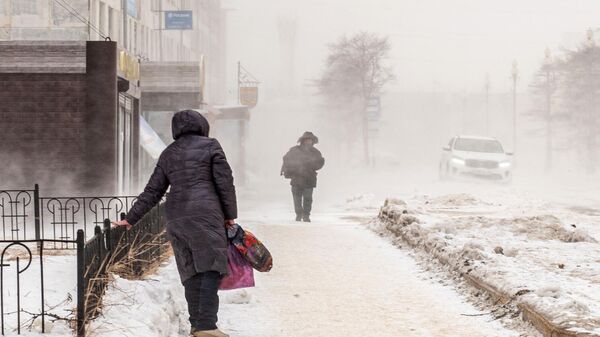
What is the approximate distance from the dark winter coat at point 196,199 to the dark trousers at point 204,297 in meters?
0.09

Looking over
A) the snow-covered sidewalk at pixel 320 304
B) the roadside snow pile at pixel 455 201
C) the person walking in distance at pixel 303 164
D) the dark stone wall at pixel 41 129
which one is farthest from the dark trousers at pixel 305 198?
the roadside snow pile at pixel 455 201

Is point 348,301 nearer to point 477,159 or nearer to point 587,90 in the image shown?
point 477,159

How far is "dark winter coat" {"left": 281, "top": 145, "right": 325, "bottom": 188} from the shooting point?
18766mm

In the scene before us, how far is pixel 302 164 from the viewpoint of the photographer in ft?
61.6

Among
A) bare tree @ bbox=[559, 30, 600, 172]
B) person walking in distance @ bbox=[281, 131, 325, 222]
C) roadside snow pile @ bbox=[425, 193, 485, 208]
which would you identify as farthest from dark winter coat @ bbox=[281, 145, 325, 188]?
bare tree @ bbox=[559, 30, 600, 172]

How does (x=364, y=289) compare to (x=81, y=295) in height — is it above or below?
below

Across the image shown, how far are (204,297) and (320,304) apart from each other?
276cm

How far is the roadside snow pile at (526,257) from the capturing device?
7.46 metres

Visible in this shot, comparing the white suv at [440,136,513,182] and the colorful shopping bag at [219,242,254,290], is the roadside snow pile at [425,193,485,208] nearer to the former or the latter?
the white suv at [440,136,513,182]

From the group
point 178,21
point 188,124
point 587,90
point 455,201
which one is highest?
point 178,21

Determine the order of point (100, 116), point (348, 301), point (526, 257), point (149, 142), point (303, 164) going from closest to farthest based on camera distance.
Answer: point (348, 301) < point (526, 257) < point (303, 164) < point (100, 116) < point (149, 142)

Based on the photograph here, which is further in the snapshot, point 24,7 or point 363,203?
point 24,7

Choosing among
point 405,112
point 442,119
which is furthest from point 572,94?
point 405,112

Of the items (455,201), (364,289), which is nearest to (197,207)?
(364,289)
